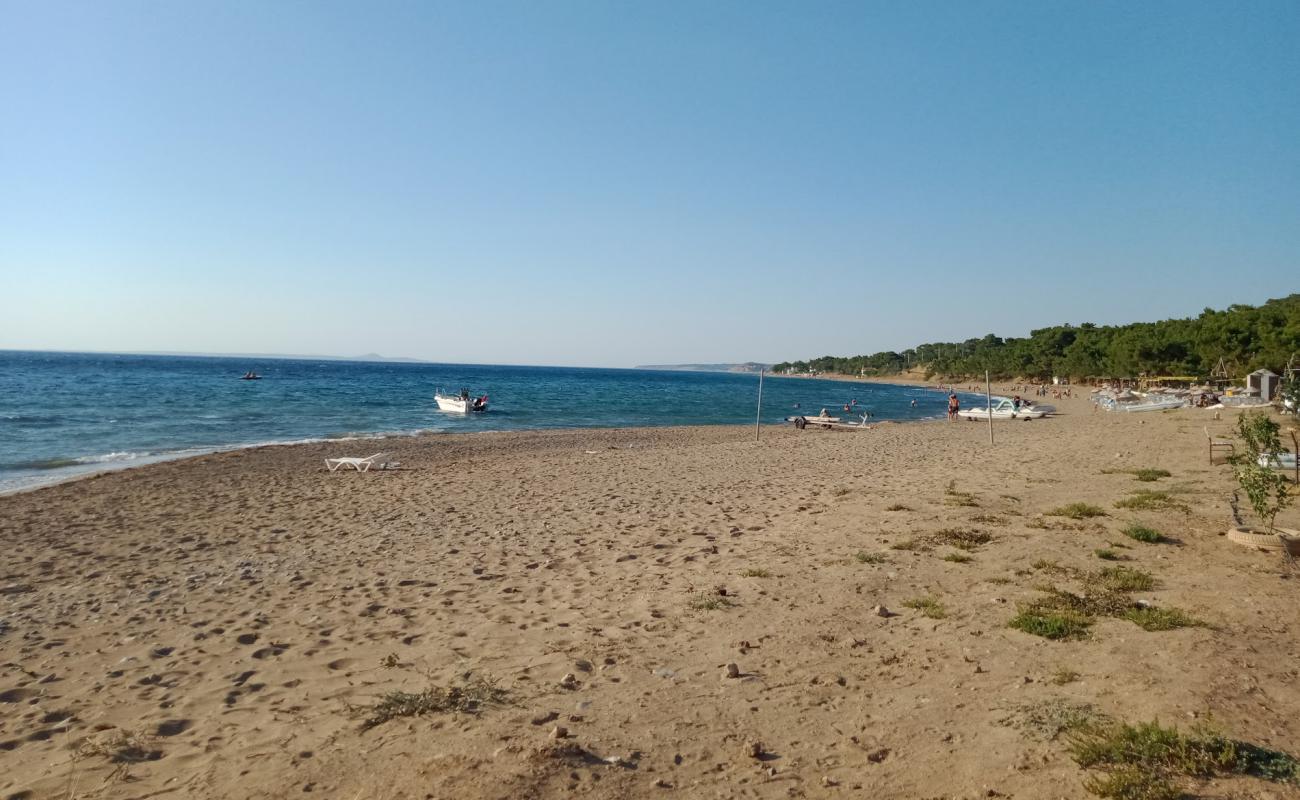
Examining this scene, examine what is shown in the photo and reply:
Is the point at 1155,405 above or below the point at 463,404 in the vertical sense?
above

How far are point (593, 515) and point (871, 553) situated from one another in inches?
198

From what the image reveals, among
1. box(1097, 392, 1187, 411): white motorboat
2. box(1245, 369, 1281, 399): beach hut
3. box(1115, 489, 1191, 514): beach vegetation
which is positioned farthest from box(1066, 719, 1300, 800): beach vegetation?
box(1245, 369, 1281, 399): beach hut

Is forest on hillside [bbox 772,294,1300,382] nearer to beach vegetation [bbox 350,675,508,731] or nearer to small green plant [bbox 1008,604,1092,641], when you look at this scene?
small green plant [bbox 1008,604,1092,641]

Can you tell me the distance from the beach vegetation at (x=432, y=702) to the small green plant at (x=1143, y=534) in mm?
7958

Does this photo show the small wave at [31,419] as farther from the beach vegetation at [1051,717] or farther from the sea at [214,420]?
the beach vegetation at [1051,717]

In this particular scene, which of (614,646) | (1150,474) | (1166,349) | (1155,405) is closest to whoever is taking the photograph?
(614,646)

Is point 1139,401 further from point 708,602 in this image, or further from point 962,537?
point 708,602

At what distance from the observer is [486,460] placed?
2100 centimetres

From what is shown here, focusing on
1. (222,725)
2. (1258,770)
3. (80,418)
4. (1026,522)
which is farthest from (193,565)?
(80,418)

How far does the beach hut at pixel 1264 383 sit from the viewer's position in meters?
37.0

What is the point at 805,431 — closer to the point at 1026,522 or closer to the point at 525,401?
the point at 1026,522

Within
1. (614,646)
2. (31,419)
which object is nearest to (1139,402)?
(614,646)

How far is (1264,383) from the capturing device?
122ft

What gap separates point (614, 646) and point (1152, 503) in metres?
9.08
